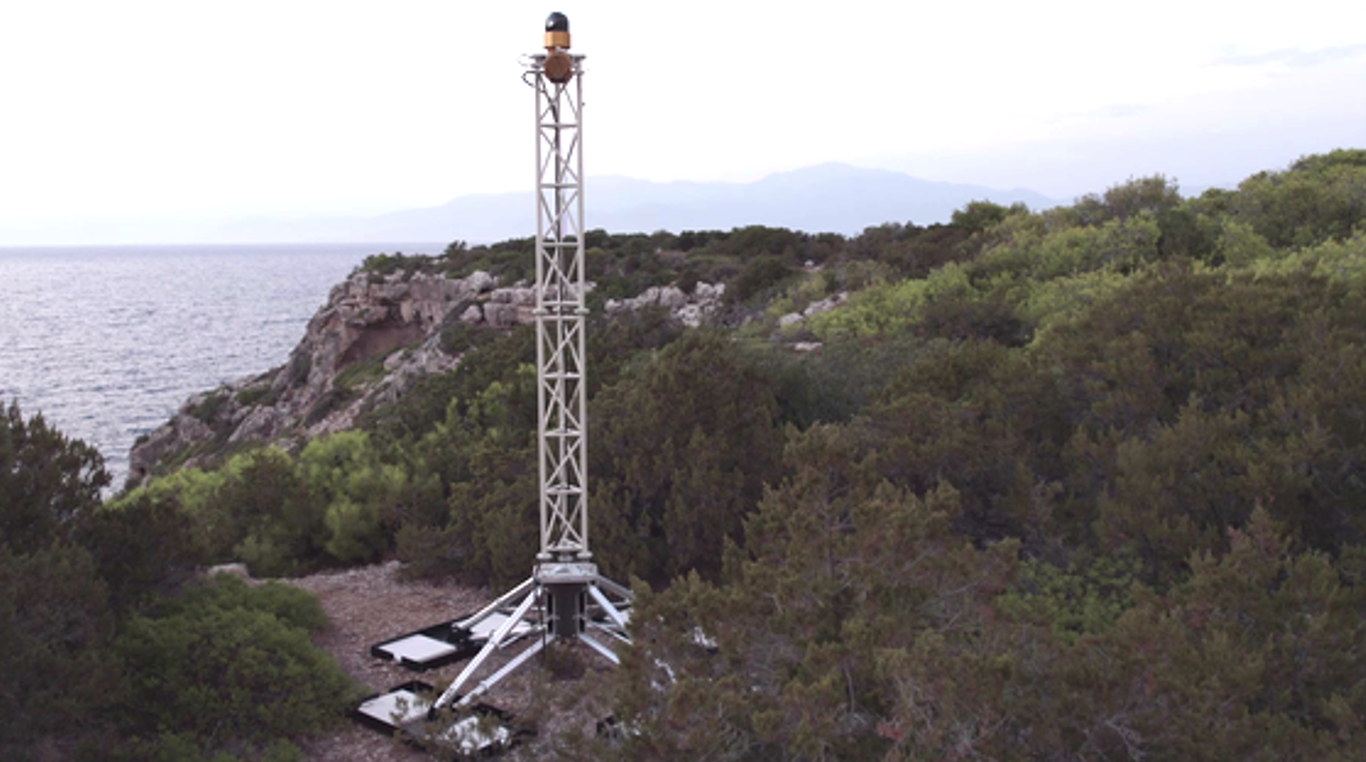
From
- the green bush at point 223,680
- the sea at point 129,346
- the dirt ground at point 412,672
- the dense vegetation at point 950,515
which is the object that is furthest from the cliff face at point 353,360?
the green bush at point 223,680

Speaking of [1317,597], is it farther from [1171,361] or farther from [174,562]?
[174,562]

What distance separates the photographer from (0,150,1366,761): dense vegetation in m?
4.32

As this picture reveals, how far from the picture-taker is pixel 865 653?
172 inches

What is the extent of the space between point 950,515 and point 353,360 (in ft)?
91.3

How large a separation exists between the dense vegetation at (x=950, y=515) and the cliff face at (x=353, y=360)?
28.4ft

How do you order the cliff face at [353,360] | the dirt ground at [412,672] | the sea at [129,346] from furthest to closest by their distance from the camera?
the sea at [129,346], the cliff face at [353,360], the dirt ground at [412,672]

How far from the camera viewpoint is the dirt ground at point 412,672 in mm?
5398

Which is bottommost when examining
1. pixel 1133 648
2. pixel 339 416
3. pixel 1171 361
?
pixel 339 416

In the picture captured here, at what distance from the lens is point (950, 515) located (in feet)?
19.6

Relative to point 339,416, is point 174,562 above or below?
above

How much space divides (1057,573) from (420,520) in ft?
20.6

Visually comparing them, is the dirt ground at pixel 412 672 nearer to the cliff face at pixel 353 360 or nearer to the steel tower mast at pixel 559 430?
the steel tower mast at pixel 559 430

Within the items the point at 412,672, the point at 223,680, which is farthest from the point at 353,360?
the point at 223,680

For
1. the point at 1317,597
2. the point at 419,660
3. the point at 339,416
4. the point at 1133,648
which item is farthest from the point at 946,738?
the point at 339,416
